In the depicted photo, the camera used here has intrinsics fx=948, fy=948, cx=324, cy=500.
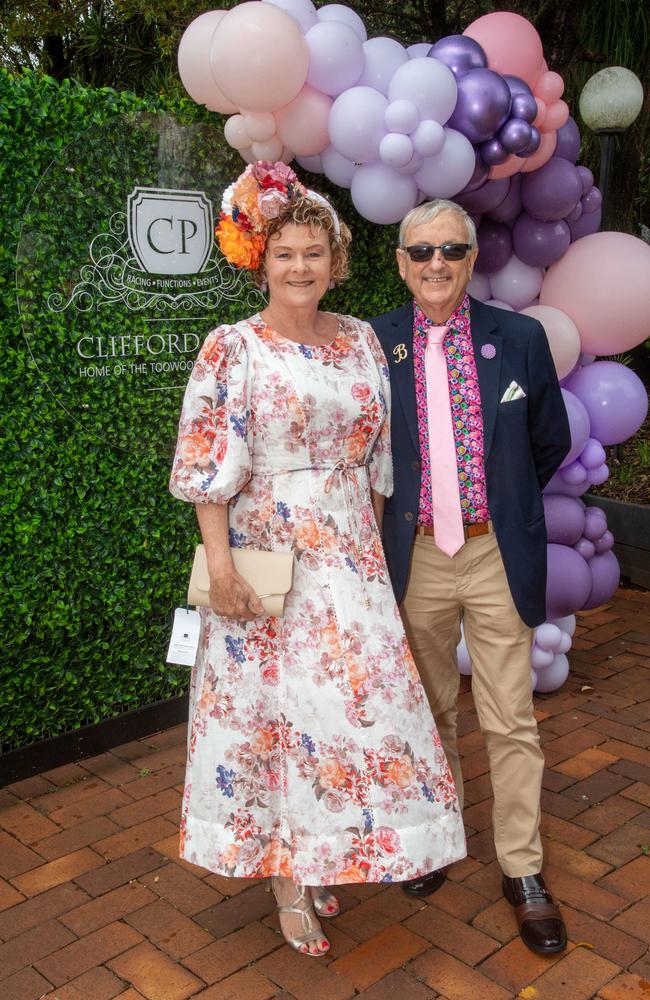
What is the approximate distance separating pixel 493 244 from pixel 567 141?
1.56 feet

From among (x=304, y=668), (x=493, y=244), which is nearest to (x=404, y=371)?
(x=304, y=668)

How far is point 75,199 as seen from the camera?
3.23 m

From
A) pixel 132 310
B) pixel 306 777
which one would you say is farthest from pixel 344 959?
pixel 132 310

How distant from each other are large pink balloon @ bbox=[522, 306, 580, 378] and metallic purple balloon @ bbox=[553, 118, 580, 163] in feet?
1.95

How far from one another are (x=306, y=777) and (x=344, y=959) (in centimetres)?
53

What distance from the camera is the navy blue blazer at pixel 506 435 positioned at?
2.46 metres

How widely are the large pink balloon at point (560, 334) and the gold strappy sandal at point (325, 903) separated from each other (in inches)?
82.1

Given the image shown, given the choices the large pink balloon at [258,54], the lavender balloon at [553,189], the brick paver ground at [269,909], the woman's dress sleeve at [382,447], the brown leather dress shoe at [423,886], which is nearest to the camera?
the brick paver ground at [269,909]

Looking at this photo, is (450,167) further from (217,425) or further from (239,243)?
(217,425)

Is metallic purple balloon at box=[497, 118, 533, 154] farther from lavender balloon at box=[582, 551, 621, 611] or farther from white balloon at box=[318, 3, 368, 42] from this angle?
lavender balloon at box=[582, 551, 621, 611]

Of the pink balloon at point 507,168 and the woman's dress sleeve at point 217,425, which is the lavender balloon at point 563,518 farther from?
the woman's dress sleeve at point 217,425

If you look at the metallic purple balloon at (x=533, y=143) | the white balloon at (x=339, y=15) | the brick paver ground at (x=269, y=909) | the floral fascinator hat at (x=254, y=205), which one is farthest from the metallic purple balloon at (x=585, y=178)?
the brick paver ground at (x=269, y=909)

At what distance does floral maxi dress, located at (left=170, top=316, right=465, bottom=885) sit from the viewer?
2.30 metres

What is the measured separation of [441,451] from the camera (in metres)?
2.46
